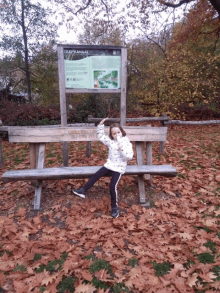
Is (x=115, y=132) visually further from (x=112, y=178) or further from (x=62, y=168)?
(x=62, y=168)

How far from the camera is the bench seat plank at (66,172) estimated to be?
344 cm

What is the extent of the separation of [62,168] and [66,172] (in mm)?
228

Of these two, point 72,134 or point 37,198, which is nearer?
point 37,198

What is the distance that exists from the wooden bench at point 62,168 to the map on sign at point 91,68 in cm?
85

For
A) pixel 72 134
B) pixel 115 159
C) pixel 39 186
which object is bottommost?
pixel 39 186

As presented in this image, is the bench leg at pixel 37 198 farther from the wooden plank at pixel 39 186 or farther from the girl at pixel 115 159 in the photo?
the girl at pixel 115 159

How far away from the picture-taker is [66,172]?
3549 mm

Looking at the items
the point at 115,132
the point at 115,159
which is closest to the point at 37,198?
the point at 115,159

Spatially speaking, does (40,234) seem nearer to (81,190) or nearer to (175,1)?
(81,190)

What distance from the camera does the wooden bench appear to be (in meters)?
3.51

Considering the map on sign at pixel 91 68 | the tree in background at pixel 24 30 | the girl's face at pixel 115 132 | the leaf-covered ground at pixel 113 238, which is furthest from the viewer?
the tree in background at pixel 24 30

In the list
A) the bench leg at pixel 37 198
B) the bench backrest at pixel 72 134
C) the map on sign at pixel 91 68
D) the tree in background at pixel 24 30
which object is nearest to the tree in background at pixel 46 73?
the tree in background at pixel 24 30

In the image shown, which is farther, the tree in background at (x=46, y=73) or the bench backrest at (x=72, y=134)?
the tree in background at (x=46, y=73)

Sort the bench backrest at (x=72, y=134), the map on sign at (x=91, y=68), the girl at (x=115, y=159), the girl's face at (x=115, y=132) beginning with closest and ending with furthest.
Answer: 1. the girl at (x=115, y=159)
2. the girl's face at (x=115, y=132)
3. the bench backrest at (x=72, y=134)
4. the map on sign at (x=91, y=68)
